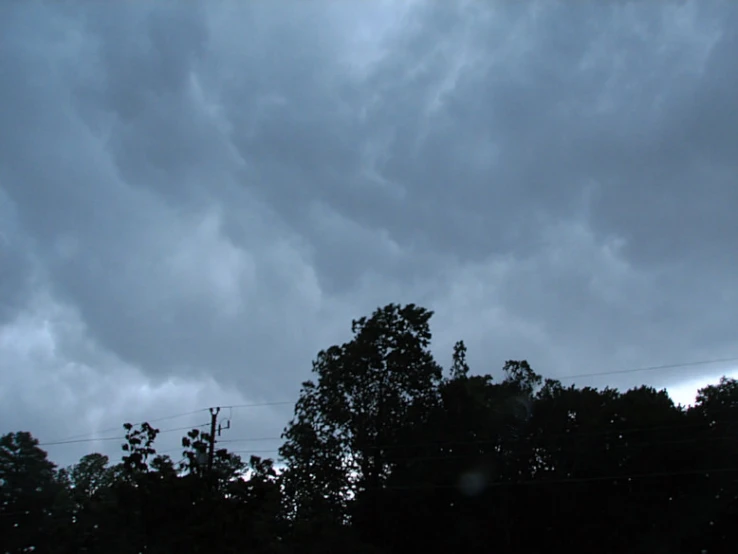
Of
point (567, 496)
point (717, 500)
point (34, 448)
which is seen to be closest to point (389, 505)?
point (567, 496)

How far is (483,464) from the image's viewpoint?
49.4 metres

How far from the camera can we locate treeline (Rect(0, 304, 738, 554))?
46.6 meters

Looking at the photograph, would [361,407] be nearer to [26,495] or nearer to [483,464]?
[483,464]

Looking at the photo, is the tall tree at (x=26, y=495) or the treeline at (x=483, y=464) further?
the tall tree at (x=26, y=495)

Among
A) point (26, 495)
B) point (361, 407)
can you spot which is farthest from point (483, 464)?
point (26, 495)

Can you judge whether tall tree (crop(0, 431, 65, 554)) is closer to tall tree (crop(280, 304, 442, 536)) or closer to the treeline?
the treeline

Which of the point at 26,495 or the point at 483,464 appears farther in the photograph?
the point at 26,495

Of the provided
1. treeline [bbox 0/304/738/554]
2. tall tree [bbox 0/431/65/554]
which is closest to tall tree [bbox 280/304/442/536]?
treeline [bbox 0/304/738/554]

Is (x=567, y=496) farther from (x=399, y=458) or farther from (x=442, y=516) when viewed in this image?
(x=399, y=458)

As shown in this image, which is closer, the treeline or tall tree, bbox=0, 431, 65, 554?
the treeline

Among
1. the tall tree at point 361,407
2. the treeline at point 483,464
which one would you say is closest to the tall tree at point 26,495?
the treeline at point 483,464

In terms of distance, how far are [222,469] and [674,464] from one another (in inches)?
1209

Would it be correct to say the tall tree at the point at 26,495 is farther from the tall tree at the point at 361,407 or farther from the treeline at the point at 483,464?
the tall tree at the point at 361,407

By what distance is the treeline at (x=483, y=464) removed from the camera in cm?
4656
